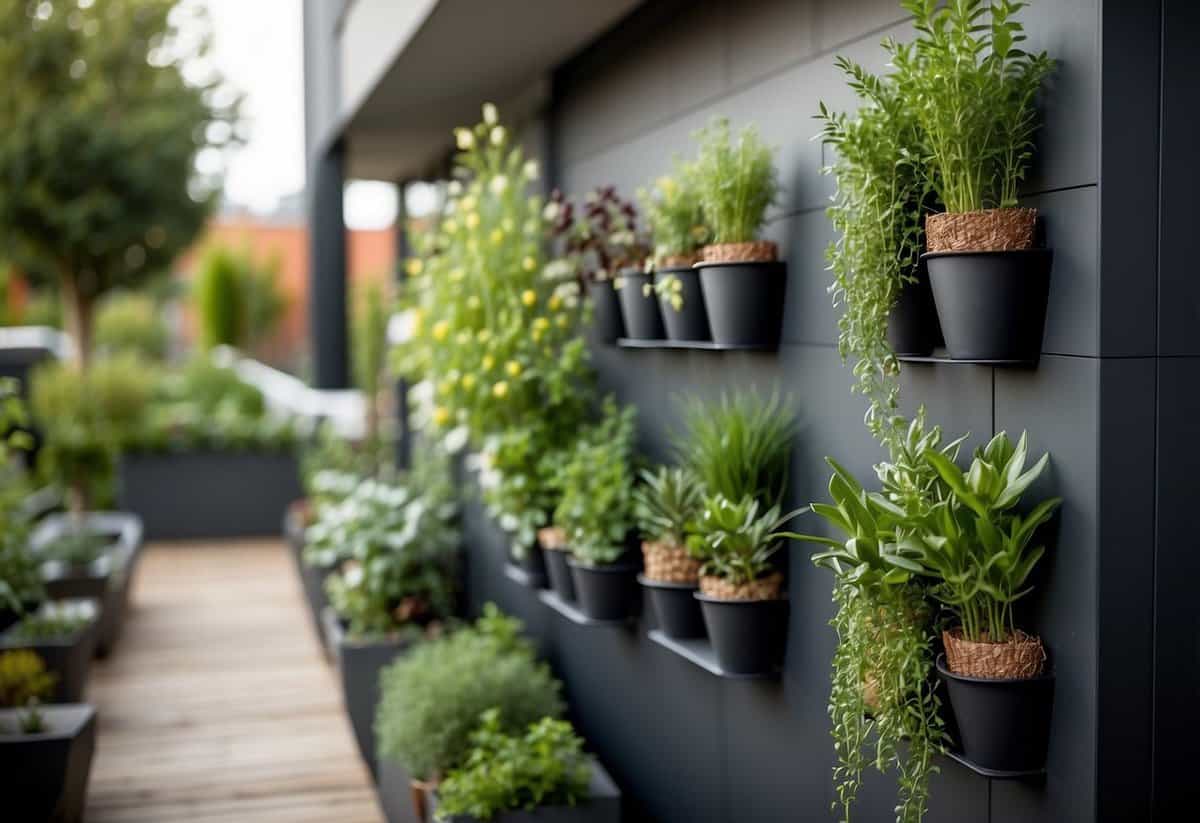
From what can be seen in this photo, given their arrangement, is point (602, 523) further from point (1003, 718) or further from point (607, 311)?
point (1003, 718)

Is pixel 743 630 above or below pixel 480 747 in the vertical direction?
above

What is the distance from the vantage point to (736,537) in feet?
8.30

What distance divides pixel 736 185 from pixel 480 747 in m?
1.67

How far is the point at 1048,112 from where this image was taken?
183cm

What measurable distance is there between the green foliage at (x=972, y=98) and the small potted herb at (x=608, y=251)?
126cm

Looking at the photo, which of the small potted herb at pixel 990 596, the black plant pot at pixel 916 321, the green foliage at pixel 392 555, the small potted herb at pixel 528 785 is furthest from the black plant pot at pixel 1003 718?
the green foliage at pixel 392 555

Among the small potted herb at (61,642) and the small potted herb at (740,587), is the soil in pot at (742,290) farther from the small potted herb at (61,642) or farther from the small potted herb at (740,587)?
the small potted herb at (61,642)

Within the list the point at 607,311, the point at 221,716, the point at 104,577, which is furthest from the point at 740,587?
the point at 104,577

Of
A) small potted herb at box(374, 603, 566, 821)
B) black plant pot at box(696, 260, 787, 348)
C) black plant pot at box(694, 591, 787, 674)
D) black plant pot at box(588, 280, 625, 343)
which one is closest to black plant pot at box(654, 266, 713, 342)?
black plant pot at box(696, 260, 787, 348)

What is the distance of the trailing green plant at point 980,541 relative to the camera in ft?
5.82

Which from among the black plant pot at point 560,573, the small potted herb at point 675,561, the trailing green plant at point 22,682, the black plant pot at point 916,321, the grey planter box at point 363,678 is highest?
the black plant pot at point 916,321

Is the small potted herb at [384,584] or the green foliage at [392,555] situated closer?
the small potted herb at [384,584]

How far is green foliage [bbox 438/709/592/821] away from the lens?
10.2 feet

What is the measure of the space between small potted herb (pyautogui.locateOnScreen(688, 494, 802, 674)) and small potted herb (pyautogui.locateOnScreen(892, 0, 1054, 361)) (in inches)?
31.2
